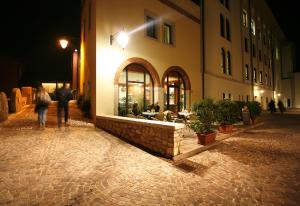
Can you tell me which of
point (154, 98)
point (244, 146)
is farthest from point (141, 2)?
point (244, 146)

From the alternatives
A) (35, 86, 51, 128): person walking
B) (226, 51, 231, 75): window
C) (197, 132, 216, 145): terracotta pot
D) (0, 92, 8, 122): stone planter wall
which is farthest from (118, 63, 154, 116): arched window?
(226, 51, 231, 75): window

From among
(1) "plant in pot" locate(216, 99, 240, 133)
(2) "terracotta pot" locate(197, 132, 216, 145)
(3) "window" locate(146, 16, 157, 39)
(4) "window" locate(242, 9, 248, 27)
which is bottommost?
(2) "terracotta pot" locate(197, 132, 216, 145)

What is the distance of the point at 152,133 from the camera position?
252 inches

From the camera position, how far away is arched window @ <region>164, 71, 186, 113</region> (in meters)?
14.3

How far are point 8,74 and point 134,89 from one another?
1560 cm

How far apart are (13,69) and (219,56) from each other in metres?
Result: 20.3

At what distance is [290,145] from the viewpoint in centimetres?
772

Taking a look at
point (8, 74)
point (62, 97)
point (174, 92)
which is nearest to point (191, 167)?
point (62, 97)

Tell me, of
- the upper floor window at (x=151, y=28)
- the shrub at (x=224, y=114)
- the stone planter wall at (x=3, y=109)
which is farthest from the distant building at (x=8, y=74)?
the shrub at (x=224, y=114)

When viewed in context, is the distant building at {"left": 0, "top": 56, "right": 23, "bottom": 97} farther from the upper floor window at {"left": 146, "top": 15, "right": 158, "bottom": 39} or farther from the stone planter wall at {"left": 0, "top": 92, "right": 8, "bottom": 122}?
the upper floor window at {"left": 146, "top": 15, "right": 158, "bottom": 39}

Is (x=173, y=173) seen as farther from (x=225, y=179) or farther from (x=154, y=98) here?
(x=154, y=98)

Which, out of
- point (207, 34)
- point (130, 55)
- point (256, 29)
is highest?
point (256, 29)

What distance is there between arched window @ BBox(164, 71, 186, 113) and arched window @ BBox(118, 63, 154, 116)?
5.10 ft

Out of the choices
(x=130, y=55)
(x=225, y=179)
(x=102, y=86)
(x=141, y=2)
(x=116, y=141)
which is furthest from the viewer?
(x=141, y=2)
